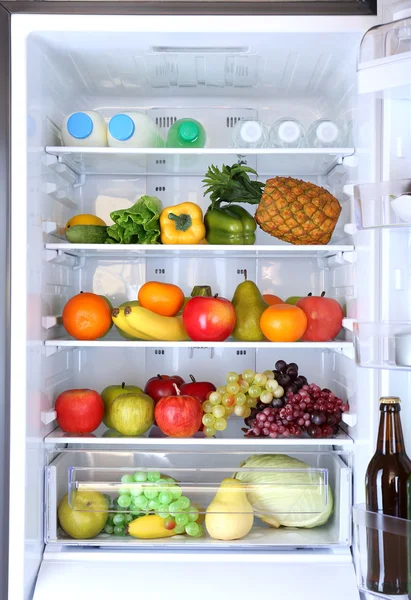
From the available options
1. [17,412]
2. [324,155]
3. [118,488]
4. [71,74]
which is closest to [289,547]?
[118,488]

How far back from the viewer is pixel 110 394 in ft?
6.10

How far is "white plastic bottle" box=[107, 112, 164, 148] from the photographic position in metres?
1.71

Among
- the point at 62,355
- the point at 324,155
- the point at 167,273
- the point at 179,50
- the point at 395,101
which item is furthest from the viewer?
the point at 167,273

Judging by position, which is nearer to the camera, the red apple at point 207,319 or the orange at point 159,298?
the red apple at point 207,319

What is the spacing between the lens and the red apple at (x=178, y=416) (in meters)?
1.68

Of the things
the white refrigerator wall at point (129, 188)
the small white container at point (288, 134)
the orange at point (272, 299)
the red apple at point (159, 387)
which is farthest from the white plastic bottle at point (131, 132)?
the red apple at point (159, 387)

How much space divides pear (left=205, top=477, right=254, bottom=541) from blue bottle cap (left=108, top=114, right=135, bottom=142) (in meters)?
0.95

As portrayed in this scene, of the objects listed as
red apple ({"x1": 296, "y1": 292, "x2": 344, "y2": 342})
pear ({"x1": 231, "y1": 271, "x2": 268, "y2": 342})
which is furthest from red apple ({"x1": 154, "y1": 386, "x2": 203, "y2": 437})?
red apple ({"x1": 296, "y1": 292, "x2": 344, "y2": 342})

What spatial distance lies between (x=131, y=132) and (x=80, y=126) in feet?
0.44

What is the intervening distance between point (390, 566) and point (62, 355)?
1092mm

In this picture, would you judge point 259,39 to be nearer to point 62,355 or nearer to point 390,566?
point 62,355

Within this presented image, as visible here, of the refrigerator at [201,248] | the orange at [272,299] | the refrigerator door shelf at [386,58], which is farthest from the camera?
the orange at [272,299]

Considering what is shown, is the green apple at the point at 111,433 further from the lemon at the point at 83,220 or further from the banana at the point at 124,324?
the lemon at the point at 83,220

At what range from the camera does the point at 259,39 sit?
1579mm
